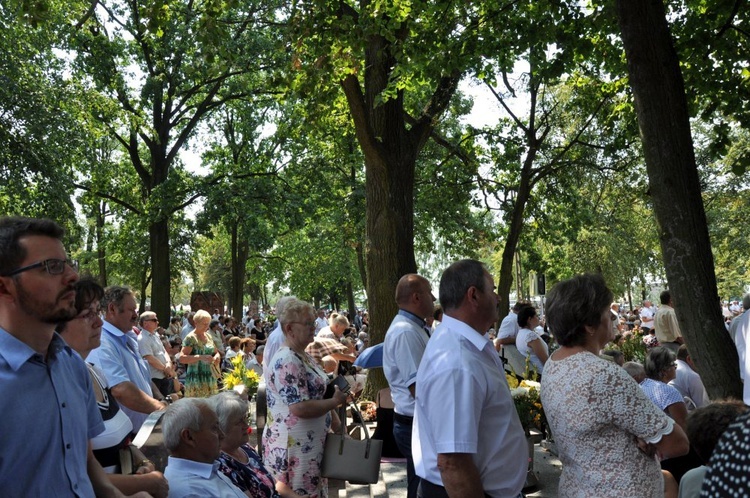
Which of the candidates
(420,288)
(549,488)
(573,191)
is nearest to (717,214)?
(573,191)

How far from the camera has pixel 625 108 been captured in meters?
12.2

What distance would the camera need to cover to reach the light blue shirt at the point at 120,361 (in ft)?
15.3

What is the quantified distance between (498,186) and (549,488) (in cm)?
1519

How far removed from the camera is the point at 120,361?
15.8 ft

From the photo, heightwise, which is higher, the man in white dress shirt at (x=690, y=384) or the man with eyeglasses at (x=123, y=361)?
the man with eyeglasses at (x=123, y=361)

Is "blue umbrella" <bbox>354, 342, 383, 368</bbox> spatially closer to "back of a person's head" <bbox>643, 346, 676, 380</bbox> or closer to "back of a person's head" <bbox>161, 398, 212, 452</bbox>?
"back of a person's head" <bbox>643, 346, 676, 380</bbox>

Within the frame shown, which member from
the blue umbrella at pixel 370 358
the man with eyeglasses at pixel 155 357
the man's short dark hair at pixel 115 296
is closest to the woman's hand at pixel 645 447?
the blue umbrella at pixel 370 358

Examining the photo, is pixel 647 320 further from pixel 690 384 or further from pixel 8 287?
pixel 8 287

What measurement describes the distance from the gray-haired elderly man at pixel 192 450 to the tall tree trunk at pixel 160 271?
2020 cm

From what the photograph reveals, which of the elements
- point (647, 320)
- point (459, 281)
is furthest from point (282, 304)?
point (647, 320)

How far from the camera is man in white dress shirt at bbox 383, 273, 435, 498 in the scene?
5156 mm

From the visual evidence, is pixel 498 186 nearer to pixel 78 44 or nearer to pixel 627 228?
pixel 627 228

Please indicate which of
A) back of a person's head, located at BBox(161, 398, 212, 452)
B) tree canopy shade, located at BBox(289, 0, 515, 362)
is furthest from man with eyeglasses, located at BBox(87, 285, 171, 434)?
tree canopy shade, located at BBox(289, 0, 515, 362)

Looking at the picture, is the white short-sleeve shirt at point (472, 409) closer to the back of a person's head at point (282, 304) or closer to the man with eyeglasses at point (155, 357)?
the back of a person's head at point (282, 304)
